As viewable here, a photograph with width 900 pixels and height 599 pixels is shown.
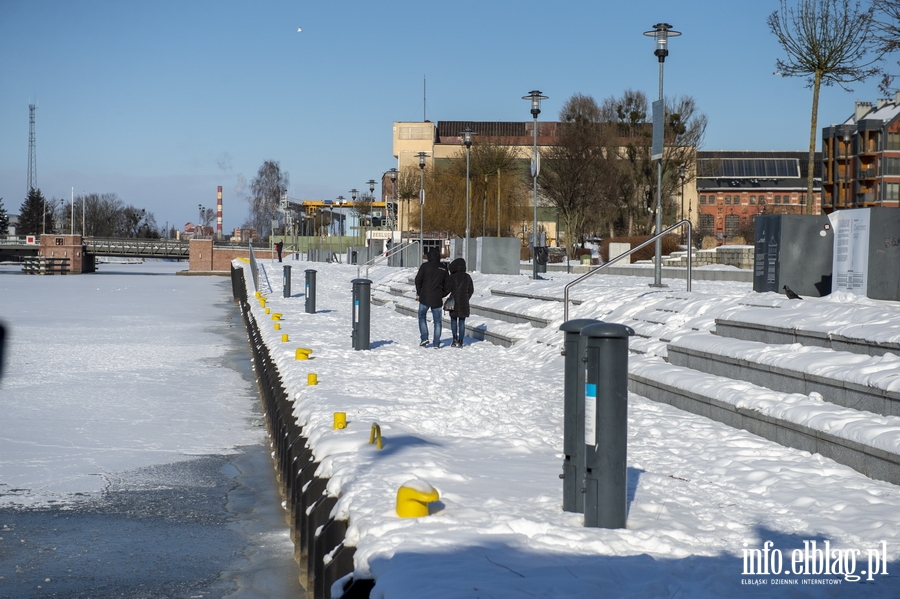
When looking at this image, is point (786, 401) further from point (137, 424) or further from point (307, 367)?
point (137, 424)

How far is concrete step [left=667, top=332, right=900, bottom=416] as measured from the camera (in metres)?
7.34

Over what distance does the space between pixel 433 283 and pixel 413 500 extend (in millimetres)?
11562

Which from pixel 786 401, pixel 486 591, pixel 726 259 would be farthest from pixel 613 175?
pixel 486 591

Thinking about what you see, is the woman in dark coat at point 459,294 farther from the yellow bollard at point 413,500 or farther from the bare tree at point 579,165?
the bare tree at point 579,165

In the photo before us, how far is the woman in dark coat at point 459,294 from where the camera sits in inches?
657

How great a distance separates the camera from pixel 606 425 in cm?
533

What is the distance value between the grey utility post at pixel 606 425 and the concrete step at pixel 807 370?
281 centimetres

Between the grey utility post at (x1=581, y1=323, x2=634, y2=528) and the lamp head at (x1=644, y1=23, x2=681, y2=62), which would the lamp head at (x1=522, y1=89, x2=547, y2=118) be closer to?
the lamp head at (x1=644, y1=23, x2=681, y2=62)

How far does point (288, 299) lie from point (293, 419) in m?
22.8

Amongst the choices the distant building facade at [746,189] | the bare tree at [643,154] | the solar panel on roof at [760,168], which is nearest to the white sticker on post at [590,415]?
the bare tree at [643,154]

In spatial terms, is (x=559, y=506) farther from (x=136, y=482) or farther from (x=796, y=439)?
(x=136, y=482)

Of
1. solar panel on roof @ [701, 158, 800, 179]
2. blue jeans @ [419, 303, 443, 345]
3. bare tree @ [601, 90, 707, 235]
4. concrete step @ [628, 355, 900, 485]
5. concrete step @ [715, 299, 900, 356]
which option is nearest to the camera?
concrete step @ [628, 355, 900, 485]

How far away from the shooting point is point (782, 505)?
6.20 meters

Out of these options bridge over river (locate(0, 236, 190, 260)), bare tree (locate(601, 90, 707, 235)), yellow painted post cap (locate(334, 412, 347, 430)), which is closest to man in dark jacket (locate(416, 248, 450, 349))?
yellow painted post cap (locate(334, 412, 347, 430))
